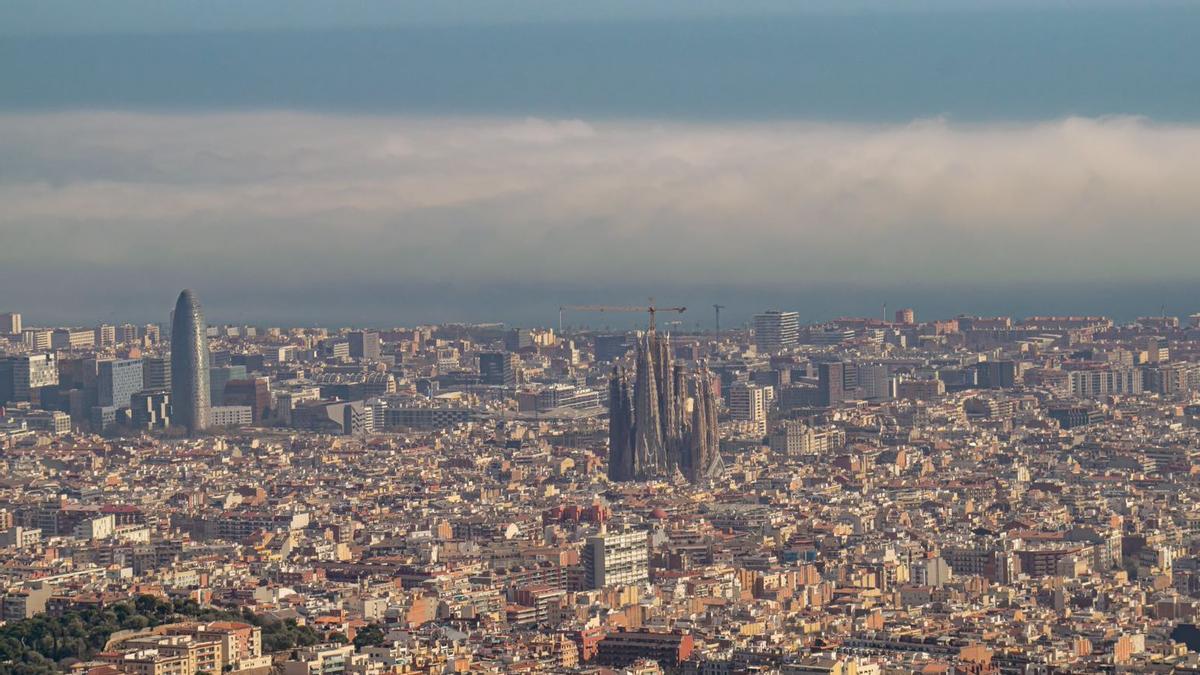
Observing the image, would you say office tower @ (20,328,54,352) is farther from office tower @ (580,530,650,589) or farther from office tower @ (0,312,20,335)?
office tower @ (580,530,650,589)

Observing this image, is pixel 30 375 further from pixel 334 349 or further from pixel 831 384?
pixel 831 384

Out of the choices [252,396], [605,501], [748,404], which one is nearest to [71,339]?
[252,396]

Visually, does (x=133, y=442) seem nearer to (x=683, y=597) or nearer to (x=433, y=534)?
(x=433, y=534)

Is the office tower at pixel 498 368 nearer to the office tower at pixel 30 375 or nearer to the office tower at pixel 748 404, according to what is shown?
the office tower at pixel 30 375

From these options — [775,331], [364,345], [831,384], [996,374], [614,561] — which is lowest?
[614,561]

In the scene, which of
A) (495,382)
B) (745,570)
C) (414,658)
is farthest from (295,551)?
(495,382)

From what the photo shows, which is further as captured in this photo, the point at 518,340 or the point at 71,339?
the point at 71,339
